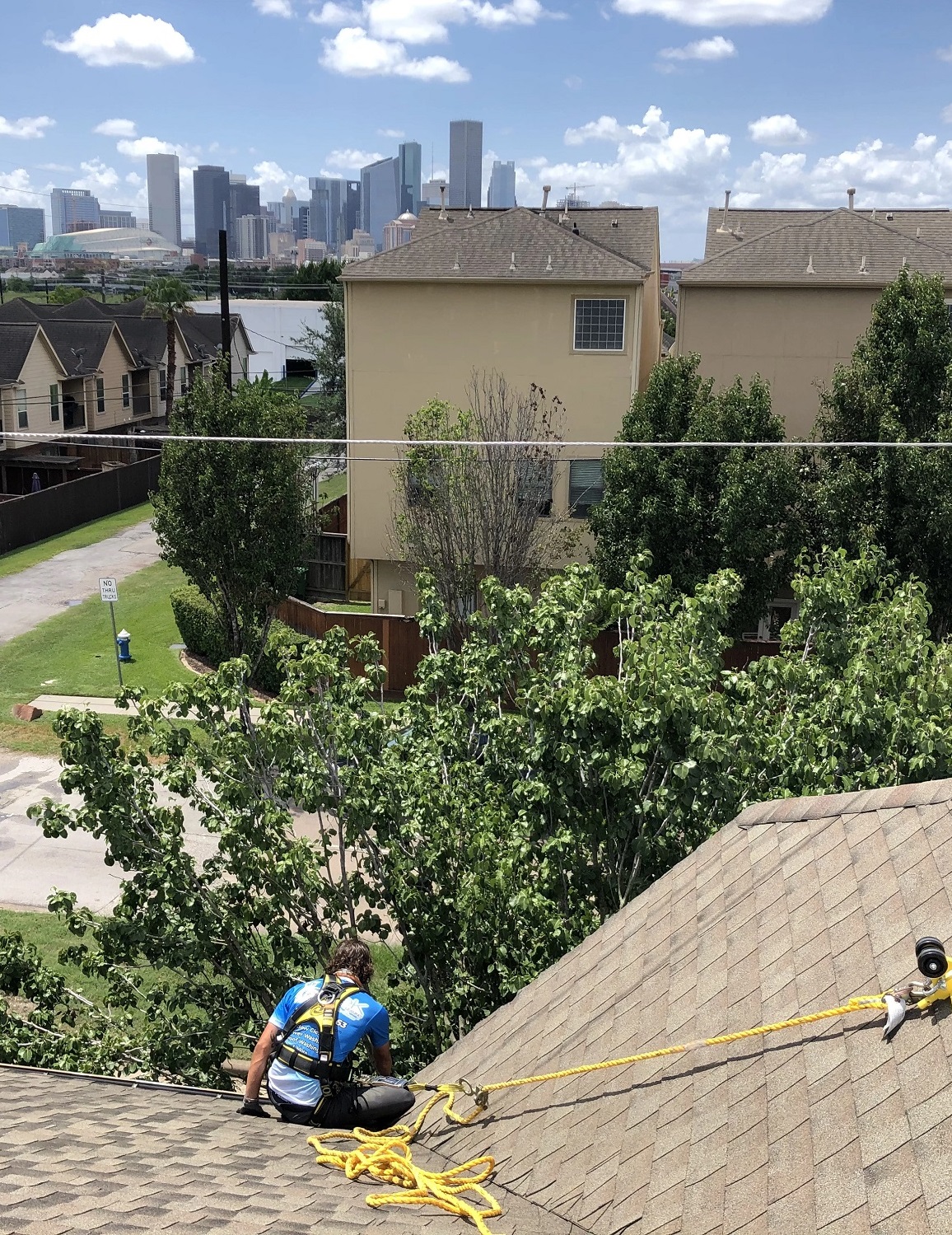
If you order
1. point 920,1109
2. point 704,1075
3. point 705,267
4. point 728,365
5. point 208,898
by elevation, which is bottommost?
point 208,898

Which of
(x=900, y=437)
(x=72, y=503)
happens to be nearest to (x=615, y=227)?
(x=900, y=437)

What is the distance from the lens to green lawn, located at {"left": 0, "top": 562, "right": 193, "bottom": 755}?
928 inches

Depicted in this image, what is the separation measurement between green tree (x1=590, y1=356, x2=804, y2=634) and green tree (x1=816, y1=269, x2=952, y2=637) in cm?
103

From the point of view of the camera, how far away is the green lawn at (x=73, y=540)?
38.2 metres

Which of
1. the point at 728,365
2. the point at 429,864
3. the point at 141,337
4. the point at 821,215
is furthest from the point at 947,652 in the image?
the point at 141,337

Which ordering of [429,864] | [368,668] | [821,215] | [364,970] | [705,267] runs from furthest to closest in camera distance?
[821,215] → [705,267] → [368,668] → [429,864] → [364,970]

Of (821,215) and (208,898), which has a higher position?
(821,215)

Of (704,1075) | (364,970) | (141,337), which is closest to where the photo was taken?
(704,1075)

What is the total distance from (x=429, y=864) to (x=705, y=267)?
73.7 feet

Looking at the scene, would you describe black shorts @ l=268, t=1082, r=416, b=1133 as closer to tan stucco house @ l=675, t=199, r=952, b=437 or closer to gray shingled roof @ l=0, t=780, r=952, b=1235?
gray shingled roof @ l=0, t=780, r=952, b=1235

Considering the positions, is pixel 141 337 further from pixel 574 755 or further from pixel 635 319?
pixel 574 755

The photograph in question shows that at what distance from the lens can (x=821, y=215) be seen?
2970 centimetres

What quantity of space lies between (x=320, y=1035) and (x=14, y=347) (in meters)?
48.9

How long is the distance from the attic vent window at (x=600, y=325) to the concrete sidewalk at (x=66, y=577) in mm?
16213
